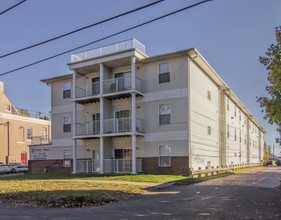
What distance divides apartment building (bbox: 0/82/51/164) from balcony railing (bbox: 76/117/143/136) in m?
16.2

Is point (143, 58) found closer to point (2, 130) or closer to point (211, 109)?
point (211, 109)

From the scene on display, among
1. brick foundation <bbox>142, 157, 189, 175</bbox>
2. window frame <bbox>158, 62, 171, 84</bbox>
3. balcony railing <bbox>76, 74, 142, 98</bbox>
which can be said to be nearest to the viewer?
brick foundation <bbox>142, 157, 189, 175</bbox>

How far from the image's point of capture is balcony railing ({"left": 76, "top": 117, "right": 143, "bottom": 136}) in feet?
77.9

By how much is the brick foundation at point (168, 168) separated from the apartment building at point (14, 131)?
2205 cm

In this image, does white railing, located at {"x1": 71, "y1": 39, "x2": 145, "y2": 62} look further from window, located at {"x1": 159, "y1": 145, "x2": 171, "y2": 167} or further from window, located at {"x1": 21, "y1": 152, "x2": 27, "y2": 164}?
window, located at {"x1": 21, "y1": 152, "x2": 27, "y2": 164}

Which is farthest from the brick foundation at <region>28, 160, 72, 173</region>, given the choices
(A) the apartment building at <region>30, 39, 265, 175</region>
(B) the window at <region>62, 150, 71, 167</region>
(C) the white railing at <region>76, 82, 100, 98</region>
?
(C) the white railing at <region>76, 82, 100, 98</region>

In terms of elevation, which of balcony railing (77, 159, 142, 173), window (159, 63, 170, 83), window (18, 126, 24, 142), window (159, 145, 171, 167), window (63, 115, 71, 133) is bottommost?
balcony railing (77, 159, 142, 173)

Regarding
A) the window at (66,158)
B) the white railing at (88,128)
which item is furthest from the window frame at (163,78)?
the window at (66,158)

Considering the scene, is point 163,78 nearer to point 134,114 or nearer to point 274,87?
point 134,114

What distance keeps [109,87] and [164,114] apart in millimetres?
5420

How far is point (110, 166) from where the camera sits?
24516 millimetres

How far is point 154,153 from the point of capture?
23062 millimetres

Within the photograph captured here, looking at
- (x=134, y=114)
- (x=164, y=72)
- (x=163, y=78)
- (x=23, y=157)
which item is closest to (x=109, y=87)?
(x=134, y=114)

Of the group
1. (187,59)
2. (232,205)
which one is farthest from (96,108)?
(232,205)
